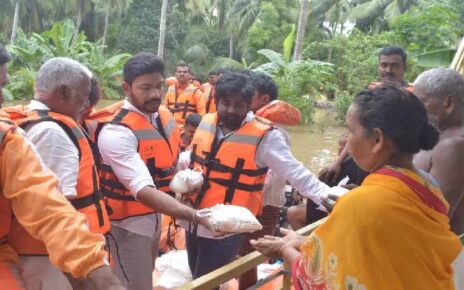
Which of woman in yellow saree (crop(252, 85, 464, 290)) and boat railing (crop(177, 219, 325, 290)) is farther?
boat railing (crop(177, 219, 325, 290))

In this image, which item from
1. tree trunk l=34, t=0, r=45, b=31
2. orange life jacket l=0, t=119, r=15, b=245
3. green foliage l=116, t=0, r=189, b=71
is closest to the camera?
orange life jacket l=0, t=119, r=15, b=245

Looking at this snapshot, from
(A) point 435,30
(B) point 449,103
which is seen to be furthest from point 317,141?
(B) point 449,103

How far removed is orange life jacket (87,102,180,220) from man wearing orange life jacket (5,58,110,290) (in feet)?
1.48

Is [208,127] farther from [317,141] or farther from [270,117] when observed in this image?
[317,141]

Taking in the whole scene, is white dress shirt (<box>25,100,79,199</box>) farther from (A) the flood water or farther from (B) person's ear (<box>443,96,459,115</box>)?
(A) the flood water

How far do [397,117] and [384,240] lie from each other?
0.38 meters

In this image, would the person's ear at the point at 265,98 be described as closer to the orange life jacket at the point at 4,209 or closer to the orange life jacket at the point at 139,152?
the orange life jacket at the point at 139,152

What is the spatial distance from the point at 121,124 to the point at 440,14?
10.4 meters

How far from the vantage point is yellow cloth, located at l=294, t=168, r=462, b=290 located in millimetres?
1534

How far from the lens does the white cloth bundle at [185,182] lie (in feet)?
9.11

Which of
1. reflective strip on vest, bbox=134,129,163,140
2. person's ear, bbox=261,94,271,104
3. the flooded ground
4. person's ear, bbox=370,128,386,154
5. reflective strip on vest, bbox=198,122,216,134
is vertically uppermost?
person's ear, bbox=370,128,386,154

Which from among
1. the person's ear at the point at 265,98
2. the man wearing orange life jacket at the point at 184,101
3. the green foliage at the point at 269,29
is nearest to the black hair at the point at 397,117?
the person's ear at the point at 265,98

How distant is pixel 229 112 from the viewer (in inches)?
117

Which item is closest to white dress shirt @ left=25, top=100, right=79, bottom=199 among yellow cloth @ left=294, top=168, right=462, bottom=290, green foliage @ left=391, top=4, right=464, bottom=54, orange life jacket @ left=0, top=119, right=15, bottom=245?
orange life jacket @ left=0, top=119, right=15, bottom=245
